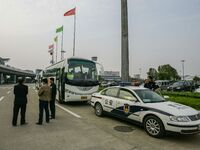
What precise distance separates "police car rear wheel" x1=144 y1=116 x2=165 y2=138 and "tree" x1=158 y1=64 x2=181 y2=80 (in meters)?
64.4

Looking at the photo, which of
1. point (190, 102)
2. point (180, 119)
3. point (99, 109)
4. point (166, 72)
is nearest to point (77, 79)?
point (99, 109)

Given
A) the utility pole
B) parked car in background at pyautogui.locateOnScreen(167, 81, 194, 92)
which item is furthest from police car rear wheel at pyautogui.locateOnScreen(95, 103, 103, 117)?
parked car in background at pyautogui.locateOnScreen(167, 81, 194, 92)

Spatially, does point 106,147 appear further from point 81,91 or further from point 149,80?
point 81,91

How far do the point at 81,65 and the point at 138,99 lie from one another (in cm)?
624

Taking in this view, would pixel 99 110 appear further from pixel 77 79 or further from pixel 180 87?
pixel 180 87

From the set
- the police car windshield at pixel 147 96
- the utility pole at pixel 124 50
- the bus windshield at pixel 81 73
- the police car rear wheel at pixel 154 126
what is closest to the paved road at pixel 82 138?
the police car rear wheel at pixel 154 126

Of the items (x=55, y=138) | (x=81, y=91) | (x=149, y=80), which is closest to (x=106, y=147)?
(x=55, y=138)

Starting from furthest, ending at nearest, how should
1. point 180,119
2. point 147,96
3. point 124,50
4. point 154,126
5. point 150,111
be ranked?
point 124,50 < point 147,96 < point 150,111 < point 154,126 < point 180,119

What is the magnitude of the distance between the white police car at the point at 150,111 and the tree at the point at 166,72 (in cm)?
6257

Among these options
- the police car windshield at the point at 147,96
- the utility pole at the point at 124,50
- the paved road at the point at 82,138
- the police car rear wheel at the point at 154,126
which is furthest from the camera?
the utility pole at the point at 124,50

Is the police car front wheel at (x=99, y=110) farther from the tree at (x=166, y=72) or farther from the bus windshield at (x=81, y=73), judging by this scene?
the tree at (x=166, y=72)

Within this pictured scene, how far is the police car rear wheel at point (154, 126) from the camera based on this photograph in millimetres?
5809

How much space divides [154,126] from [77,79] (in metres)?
6.83

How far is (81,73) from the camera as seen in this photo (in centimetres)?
1223
